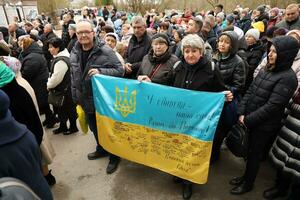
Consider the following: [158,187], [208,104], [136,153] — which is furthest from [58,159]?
[208,104]

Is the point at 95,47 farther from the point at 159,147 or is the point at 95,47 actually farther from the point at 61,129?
the point at 61,129

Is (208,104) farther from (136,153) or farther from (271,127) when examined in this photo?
(136,153)

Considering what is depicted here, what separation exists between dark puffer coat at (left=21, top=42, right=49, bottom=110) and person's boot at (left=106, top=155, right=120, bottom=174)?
195 centimetres

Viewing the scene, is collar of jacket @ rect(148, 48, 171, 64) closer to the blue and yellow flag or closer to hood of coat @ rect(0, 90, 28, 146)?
the blue and yellow flag

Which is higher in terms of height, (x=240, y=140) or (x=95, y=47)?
(x=95, y=47)

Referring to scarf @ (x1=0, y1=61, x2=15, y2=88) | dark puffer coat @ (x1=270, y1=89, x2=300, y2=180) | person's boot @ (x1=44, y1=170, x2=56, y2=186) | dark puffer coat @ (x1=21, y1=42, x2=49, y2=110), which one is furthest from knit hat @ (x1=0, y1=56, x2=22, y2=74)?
dark puffer coat @ (x1=270, y1=89, x2=300, y2=180)

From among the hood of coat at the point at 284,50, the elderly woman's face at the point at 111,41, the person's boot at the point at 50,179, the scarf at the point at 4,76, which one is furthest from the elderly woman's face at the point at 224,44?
the person's boot at the point at 50,179

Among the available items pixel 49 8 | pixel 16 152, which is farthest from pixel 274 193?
pixel 49 8

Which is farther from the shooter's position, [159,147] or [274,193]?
[159,147]

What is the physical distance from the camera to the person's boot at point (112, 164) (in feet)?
12.5

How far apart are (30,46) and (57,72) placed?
0.73m

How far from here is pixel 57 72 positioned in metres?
4.33

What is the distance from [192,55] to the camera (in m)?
2.89

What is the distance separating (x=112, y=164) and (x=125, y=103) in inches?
44.1
